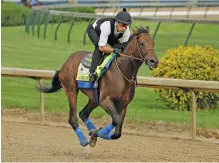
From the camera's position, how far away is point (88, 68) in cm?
911

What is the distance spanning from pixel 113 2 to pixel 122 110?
34.2m

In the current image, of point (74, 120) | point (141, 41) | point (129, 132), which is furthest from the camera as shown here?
point (129, 132)

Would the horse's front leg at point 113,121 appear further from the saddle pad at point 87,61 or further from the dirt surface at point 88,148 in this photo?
the saddle pad at point 87,61

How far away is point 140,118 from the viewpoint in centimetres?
1170

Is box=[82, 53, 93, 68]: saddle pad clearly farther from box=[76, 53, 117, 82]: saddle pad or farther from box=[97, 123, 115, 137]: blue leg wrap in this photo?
box=[97, 123, 115, 137]: blue leg wrap

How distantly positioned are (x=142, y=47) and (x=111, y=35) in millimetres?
523

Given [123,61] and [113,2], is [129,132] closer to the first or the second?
[123,61]

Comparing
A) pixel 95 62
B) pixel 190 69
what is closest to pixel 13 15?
pixel 190 69

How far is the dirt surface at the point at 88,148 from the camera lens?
29.3 feet

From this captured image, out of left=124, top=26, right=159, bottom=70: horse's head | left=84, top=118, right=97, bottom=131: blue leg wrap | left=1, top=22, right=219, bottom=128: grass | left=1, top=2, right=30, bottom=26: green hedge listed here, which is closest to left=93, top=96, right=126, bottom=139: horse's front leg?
left=84, top=118, right=97, bottom=131: blue leg wrap

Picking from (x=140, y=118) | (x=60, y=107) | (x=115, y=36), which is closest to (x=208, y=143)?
(x=140, y=118)

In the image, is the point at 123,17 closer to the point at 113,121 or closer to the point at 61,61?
the point at 113,121

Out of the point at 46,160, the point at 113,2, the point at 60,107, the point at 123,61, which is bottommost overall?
the point at 113,2

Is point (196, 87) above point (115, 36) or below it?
below
